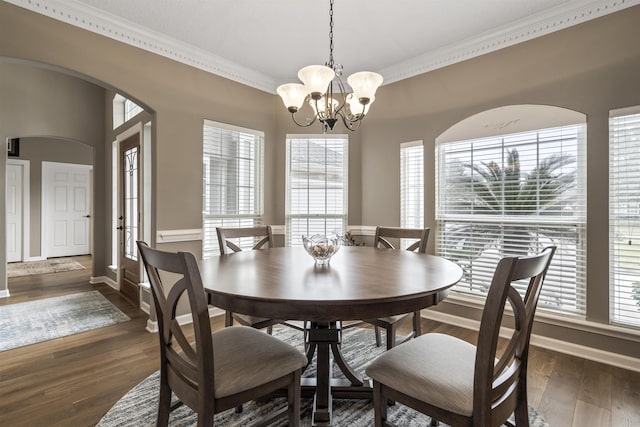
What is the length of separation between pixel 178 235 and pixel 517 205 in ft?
10.4

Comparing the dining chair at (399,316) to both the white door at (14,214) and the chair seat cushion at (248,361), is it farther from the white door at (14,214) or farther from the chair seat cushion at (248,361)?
the white door at (14,214)

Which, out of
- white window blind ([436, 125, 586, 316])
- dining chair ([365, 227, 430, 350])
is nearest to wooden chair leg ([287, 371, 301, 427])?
dining chair ([365, 227, 430, 350])

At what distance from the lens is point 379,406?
1277 mm

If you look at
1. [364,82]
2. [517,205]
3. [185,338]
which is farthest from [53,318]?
[517,205]

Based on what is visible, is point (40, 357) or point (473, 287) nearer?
point (40, 357)

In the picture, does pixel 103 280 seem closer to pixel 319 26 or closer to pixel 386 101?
pixel 319 26

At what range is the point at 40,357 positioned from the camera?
8.11 feet

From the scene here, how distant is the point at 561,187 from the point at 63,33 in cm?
413

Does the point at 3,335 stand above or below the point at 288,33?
below

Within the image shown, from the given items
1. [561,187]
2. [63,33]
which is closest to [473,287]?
[561,187]

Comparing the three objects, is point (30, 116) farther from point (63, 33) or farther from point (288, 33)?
point (288, 33)

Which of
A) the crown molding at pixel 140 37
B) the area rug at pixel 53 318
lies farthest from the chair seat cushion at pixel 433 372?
the crown molding at pixel 140 37

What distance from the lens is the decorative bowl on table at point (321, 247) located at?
1.81 m

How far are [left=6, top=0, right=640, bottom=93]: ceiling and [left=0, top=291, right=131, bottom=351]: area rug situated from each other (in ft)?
8.82
